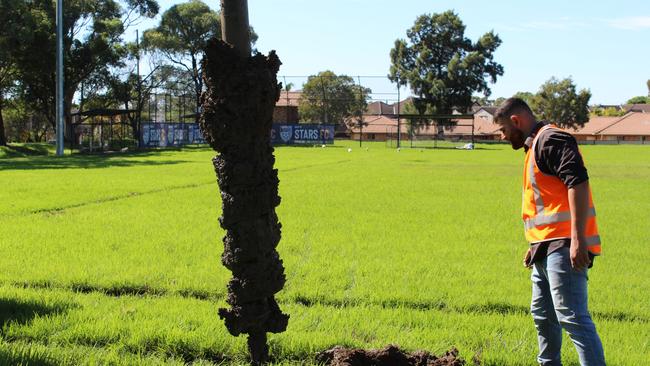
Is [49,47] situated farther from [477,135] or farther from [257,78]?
[477,135]

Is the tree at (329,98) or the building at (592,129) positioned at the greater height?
the tree at (329,98)

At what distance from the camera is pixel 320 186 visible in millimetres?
19703

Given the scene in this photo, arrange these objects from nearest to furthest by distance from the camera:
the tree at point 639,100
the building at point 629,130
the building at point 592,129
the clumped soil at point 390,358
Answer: the clumped soil at point 390,358 < the building at point 629,130 < the building at point 592,129 < the tree at point 639,100

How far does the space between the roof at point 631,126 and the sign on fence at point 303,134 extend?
53651 millimetres

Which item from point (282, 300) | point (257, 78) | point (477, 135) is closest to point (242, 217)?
point (257, 78)

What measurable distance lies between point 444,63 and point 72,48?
44.1 metres

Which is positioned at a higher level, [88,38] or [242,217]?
[88,38]

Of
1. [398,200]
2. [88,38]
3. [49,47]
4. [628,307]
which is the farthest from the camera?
[88,38]

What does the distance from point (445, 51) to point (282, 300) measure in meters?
76.3

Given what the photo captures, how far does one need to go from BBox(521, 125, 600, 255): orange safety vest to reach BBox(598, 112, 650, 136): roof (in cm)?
10067

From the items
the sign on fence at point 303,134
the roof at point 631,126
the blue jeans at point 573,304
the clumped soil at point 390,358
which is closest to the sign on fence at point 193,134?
the sign on fence at point 303,134

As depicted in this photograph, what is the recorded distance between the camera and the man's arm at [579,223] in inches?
143

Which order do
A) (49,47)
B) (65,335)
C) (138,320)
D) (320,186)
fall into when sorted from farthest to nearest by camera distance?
(49,47) → (320,186) → (138,320) → (65,335)

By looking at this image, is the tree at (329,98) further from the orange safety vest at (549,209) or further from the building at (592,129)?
the orange safety vest at (549,209)
